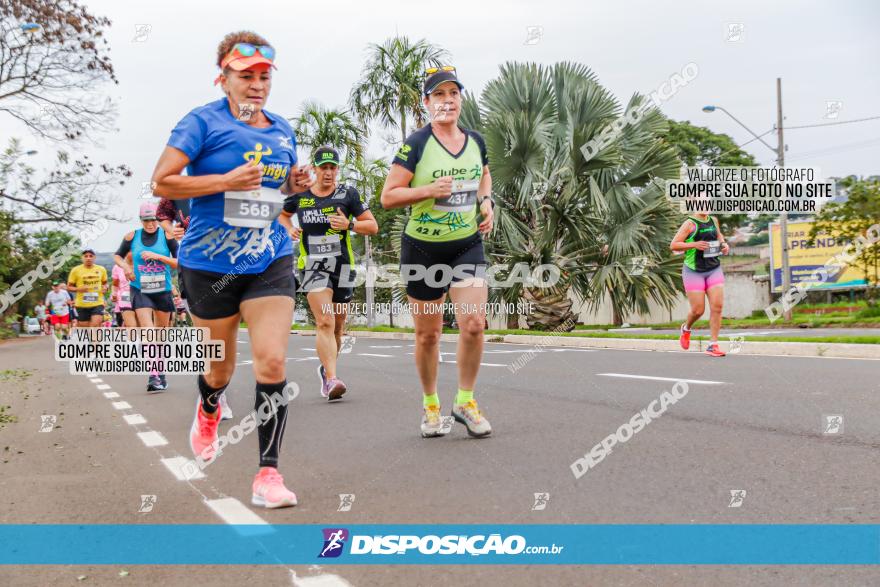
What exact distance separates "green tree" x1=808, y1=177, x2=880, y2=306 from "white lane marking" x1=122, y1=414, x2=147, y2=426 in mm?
17141

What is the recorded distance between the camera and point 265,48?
13.4 ft

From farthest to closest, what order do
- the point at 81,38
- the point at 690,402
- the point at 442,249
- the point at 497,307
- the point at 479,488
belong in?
the point at 81,38 → the point at 497,307 → the point at 690,402 → the point at 442,249 → the point at 479,488

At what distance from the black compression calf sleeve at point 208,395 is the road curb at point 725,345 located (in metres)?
8.76

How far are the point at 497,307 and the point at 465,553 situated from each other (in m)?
16.5

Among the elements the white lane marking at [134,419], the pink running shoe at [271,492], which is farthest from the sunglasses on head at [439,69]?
the white lane marking at [134,419]

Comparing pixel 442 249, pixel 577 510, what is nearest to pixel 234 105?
pixel 442 249

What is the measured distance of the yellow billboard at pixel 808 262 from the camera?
125ft

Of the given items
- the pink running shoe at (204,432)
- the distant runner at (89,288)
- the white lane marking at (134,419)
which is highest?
the distant runner at (89,288)

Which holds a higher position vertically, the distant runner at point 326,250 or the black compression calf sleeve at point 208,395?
the distant runner at point 326,250

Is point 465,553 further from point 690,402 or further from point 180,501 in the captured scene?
point 690,402

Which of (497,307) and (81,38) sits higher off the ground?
(81,38)

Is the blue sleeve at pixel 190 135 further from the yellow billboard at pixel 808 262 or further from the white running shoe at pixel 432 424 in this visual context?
the yellow billboard at pixel 808 262

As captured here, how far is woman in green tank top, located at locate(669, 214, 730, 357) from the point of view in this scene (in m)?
11.1

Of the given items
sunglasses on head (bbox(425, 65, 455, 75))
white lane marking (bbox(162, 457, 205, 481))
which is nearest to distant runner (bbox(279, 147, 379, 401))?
sunglasses on head (bbox(425, 65, 455, 75))
